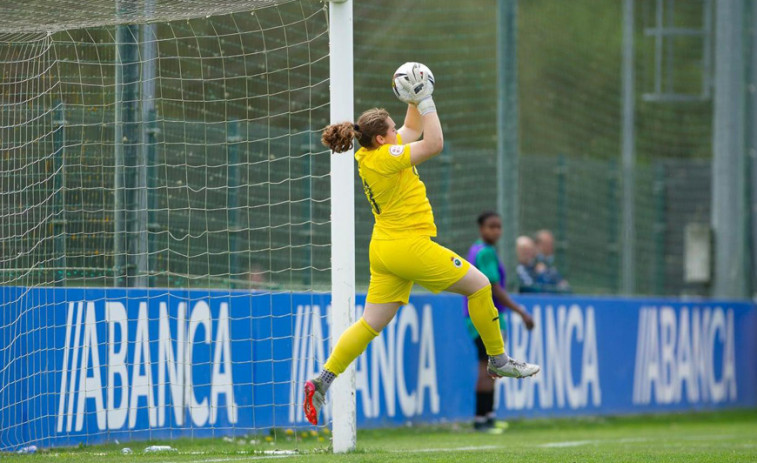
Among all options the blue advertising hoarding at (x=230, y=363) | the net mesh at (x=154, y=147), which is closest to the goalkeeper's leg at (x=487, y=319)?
the blue advertising hoarding at (x=230, y=363)

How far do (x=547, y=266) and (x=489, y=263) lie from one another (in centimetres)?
367

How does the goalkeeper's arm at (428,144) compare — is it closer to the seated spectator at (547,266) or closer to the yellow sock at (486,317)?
the yellow sock at (486,317)

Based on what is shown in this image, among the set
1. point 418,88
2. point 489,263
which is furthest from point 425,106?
point 489,263

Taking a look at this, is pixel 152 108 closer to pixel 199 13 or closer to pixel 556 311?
pixel 199 13

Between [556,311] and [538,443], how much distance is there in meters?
4.05

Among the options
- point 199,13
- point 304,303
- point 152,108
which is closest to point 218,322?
point 304,303

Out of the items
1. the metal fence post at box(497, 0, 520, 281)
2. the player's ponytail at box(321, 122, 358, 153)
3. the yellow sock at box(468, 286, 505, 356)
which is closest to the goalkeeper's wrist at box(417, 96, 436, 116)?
the player's ponytail at box(321, 122, 358, 153)

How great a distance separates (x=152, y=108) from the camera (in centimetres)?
1060

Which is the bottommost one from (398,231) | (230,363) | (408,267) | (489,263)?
(230,363)

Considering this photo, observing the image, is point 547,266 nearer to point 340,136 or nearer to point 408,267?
point 408,267

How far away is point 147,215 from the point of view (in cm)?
1055

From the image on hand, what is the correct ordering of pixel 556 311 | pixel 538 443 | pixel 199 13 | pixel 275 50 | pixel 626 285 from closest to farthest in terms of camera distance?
pixel 199 13, pixel 275 50, pixel 538 443, pixel 556 311, pixel 626 285

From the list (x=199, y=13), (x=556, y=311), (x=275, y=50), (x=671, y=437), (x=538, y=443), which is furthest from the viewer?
(x=556, y=311)

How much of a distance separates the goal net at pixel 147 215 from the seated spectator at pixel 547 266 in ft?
16.9
